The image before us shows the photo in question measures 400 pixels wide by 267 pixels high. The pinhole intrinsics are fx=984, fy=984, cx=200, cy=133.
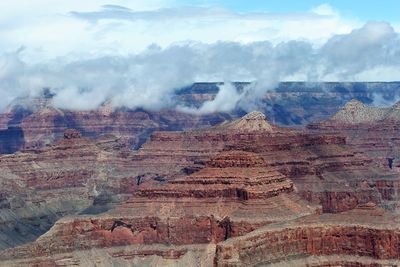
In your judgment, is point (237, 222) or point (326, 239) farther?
point (237, 222)

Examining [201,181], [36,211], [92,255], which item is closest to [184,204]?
[201,181]

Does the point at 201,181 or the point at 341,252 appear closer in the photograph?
the point at 341,252

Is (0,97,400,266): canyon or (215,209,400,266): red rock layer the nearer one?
(215,209,400,266): red rock layer

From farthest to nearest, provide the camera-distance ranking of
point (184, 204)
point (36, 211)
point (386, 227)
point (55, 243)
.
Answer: point (36, 211), point (184, 204), point (55, 243), point (386, 227)

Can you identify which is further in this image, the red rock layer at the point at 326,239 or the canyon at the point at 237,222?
the canyon at the point at 237,222

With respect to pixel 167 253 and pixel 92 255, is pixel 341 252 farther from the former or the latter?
pixel 92 255

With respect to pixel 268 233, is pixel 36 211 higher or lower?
lower

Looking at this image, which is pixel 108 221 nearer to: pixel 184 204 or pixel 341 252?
pixel 184 204

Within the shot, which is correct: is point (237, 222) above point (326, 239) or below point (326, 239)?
above

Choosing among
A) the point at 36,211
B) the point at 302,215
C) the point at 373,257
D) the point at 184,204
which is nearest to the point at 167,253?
the point at 184,204

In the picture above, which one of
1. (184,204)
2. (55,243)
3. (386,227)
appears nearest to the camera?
(386,227)
